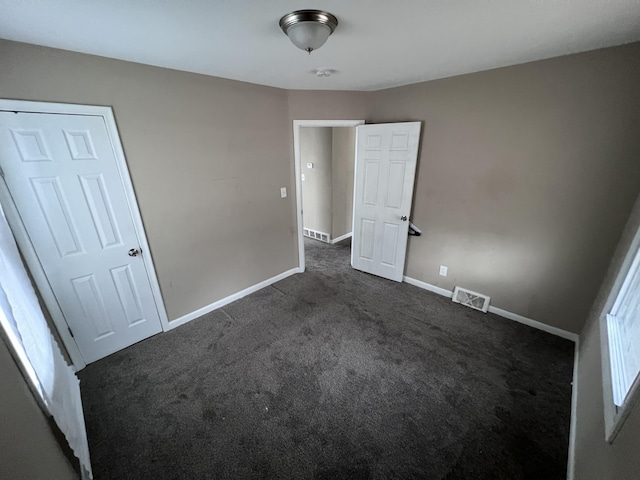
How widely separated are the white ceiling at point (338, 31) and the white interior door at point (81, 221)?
556 mm

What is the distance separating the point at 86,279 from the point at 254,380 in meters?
1.56

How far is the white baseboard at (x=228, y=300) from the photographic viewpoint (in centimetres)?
258

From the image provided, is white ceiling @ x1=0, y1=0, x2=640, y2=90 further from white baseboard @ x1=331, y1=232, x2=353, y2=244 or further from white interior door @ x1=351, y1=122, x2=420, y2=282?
white baseboard @ x1=331, y1=232, x2=353, y2=244

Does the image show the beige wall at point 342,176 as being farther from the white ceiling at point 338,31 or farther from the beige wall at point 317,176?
the white ceiling at point 338,31

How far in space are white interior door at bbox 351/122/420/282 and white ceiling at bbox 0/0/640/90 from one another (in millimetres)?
835

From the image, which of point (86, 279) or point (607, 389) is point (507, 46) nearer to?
point (607, 389)

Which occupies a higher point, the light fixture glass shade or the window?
the light fixture glass shade

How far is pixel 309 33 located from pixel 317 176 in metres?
3.26

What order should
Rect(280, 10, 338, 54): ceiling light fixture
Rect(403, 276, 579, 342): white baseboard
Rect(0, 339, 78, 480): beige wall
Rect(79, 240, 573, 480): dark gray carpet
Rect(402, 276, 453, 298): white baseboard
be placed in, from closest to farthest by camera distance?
Rect(0, 339, 78, 480): beige wall
Rect(280, 10, 338, 54): ceiling light fixture
Rect(79, 240, 573, 480): dark gray carpet
Rect(403, 276, 579, 342): white baseboard
Rect(402, 276, 453, 298): white baseboard

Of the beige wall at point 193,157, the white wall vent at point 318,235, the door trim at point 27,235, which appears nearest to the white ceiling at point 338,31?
the beige wall at point 193,157

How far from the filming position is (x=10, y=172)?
63.4 inches

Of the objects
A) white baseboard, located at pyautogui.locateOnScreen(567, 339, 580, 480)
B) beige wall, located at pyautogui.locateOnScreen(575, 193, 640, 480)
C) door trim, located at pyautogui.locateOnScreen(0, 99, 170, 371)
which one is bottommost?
white baseboard, located at pyautogui.locateOnScreen(567, 339, 580, 480)

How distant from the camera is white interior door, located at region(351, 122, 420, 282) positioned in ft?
9.55

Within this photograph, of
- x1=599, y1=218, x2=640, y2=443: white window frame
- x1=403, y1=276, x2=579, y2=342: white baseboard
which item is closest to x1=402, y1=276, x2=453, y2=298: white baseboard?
x1=403, y1=276, x2=579, y2=342: white baseboard
